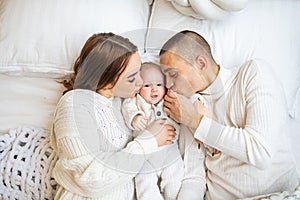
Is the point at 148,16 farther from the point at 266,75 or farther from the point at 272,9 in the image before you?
the point at 266,75

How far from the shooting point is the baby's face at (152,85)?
1.39 metres

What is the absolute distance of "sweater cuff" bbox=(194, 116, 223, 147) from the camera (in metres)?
1.32

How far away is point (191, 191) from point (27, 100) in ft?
2.06

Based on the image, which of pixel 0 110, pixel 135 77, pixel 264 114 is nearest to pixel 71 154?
pixel 135 77

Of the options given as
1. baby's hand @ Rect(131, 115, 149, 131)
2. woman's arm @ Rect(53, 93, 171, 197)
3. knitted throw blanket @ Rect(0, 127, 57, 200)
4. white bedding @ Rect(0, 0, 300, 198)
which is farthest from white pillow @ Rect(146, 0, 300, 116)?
knitted throw blanket @ Rect(0, 127, 57, 200)

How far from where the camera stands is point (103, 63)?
1.35m

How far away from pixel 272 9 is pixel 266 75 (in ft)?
1.11

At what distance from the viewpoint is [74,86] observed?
4.54ft

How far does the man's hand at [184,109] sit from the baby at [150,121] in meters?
0.03

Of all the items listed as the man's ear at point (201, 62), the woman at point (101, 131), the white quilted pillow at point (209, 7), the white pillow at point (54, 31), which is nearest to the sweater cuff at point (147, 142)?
the woman at point (101, 131)

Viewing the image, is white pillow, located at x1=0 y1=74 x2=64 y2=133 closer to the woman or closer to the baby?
the woman

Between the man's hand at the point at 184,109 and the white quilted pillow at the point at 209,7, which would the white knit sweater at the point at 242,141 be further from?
the white quilted pillow at the point at 209,7

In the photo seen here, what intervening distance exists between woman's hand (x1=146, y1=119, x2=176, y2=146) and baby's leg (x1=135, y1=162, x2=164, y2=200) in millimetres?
90

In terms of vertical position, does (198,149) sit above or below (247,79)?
below
